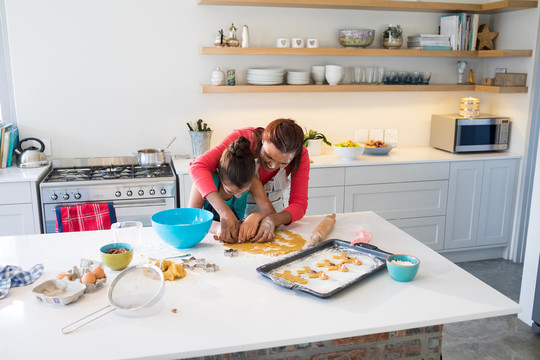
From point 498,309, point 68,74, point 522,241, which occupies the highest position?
point 68,74

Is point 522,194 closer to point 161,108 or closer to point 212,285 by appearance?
point 161,108

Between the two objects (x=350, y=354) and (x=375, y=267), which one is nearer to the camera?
(x=350, y=354)

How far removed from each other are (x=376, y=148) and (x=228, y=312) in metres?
2.85

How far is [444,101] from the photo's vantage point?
4.54 m

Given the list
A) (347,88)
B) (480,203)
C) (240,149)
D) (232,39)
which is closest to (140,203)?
(232,39)

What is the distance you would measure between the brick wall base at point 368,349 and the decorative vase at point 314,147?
2.44 metres

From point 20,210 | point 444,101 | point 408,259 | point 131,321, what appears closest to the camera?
point 131,321

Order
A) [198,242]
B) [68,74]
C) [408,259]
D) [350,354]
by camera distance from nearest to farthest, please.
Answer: [350,354] → [408,259] → [198,242] → [68,74]

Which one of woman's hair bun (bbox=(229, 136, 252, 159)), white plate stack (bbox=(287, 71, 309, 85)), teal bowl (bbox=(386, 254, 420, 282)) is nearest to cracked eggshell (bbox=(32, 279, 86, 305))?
woman's hair bun (bbox=(229, 136, 252, 159))

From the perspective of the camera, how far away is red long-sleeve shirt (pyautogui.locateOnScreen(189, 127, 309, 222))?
2.19 metres

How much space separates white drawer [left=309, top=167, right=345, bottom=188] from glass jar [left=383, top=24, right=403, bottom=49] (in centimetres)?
116

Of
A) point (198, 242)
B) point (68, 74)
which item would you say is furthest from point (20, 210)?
point (198, 242)

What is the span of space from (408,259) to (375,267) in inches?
4.6

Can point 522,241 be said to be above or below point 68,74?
below
